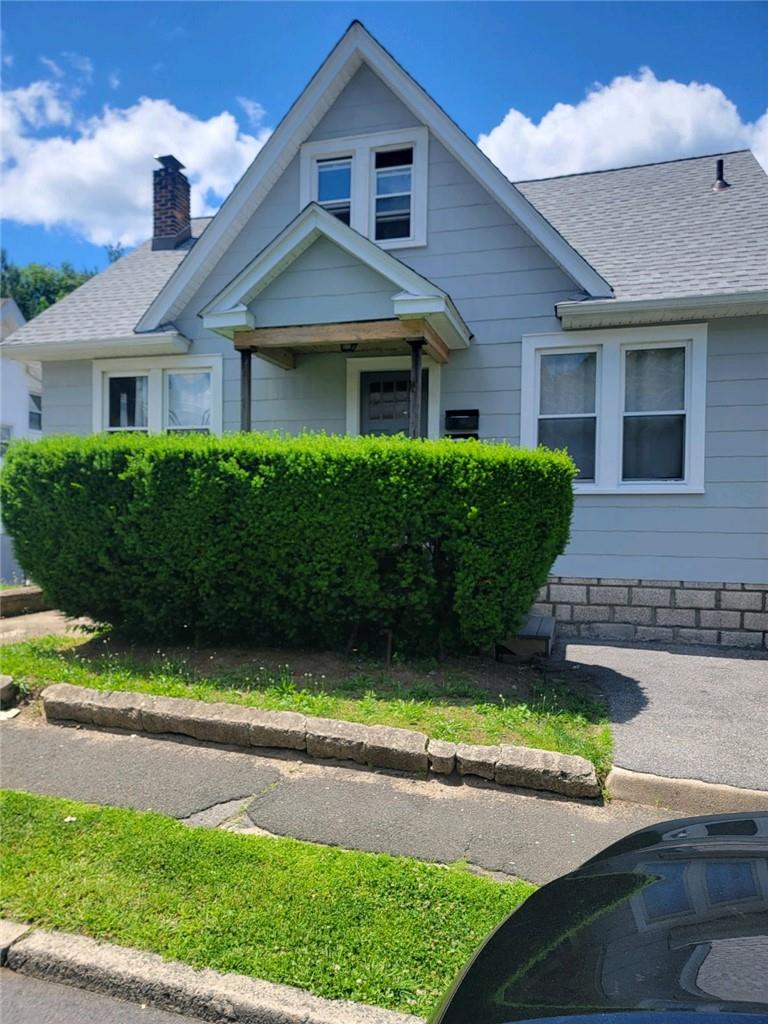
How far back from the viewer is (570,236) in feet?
30.3

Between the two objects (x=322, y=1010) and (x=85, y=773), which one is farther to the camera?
(x=85, y=773)

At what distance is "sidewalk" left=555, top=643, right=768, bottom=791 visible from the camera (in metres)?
3.92

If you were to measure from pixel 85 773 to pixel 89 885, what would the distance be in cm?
131

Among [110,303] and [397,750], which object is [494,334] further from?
[110,303]

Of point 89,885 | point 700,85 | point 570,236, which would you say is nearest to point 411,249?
point 570,236

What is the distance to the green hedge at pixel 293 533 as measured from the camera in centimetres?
531

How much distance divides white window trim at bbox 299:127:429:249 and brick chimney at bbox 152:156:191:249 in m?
4.13

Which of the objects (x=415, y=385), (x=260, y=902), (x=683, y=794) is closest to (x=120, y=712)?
(x=260, y=902)

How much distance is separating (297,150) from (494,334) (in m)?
4.09

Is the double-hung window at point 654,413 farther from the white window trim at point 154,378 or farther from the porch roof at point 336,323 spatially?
the white window trim at point 154,378

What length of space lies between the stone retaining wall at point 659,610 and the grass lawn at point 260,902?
16.7ft

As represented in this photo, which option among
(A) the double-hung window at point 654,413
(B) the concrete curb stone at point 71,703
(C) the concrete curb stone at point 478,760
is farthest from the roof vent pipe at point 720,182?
(B) the concrete curb stone at point 71,703

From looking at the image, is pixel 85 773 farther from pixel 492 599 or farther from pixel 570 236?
pixel 570 236

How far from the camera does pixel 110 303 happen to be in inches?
420
